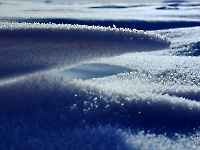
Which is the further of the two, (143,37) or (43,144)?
(143,37)

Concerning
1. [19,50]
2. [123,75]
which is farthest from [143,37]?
[19,50]

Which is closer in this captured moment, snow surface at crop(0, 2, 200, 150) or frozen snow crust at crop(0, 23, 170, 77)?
snow surface at crop(0, 2, 200, 150)

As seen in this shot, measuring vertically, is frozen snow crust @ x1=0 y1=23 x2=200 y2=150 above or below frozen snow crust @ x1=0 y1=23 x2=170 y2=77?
below

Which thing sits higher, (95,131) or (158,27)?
(158,27)

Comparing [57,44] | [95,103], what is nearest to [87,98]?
[95,103]

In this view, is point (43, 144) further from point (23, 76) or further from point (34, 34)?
point (34, 34)

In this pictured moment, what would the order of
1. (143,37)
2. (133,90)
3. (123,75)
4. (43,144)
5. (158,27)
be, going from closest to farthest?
(43,144)
(133,90)
(123,75)
(143,37)
(158,27)

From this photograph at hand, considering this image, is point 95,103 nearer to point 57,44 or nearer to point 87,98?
point 87,98
